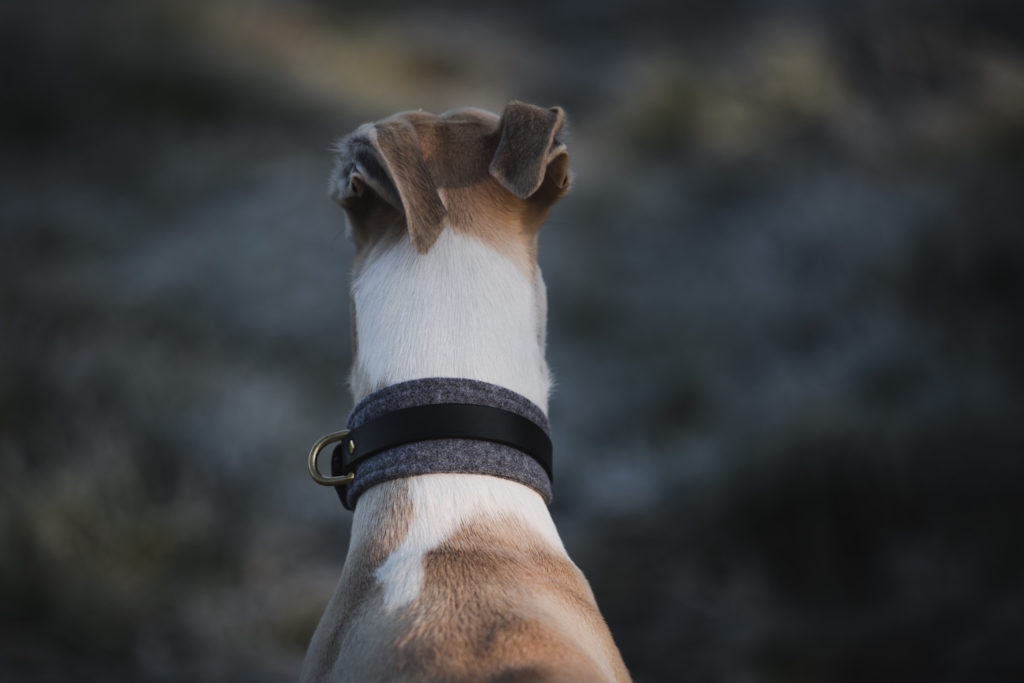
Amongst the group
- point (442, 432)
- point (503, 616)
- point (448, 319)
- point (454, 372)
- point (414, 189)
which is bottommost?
point (503, 616)

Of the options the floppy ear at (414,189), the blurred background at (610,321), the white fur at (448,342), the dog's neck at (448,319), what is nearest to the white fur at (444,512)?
the white fur at (448,342)

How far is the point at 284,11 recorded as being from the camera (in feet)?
30.1

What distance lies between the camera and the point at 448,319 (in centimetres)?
197

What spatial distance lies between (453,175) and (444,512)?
0.76 m

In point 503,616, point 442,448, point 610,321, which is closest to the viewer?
point 503,616

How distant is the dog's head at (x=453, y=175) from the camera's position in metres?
1.95

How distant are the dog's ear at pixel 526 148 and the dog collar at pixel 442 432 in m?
0.42

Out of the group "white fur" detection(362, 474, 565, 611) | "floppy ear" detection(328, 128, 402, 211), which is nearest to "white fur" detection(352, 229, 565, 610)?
"white fur" detection(362, 474, 565, 611)

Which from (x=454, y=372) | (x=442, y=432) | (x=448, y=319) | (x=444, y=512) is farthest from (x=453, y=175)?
(x=444, y=512)

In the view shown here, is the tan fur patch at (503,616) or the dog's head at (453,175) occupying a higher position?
the dog's head at (453,175)

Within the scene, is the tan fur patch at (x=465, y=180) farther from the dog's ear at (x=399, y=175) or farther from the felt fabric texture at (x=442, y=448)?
the felt fabric texture at (x=442, y=448)

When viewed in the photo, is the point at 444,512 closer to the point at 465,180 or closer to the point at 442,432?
the point at 442,432

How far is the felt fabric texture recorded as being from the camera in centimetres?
183

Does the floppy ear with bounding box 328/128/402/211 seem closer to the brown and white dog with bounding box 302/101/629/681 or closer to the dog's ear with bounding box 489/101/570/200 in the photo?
the brown and white dog with bounding box 302/101/629/681
